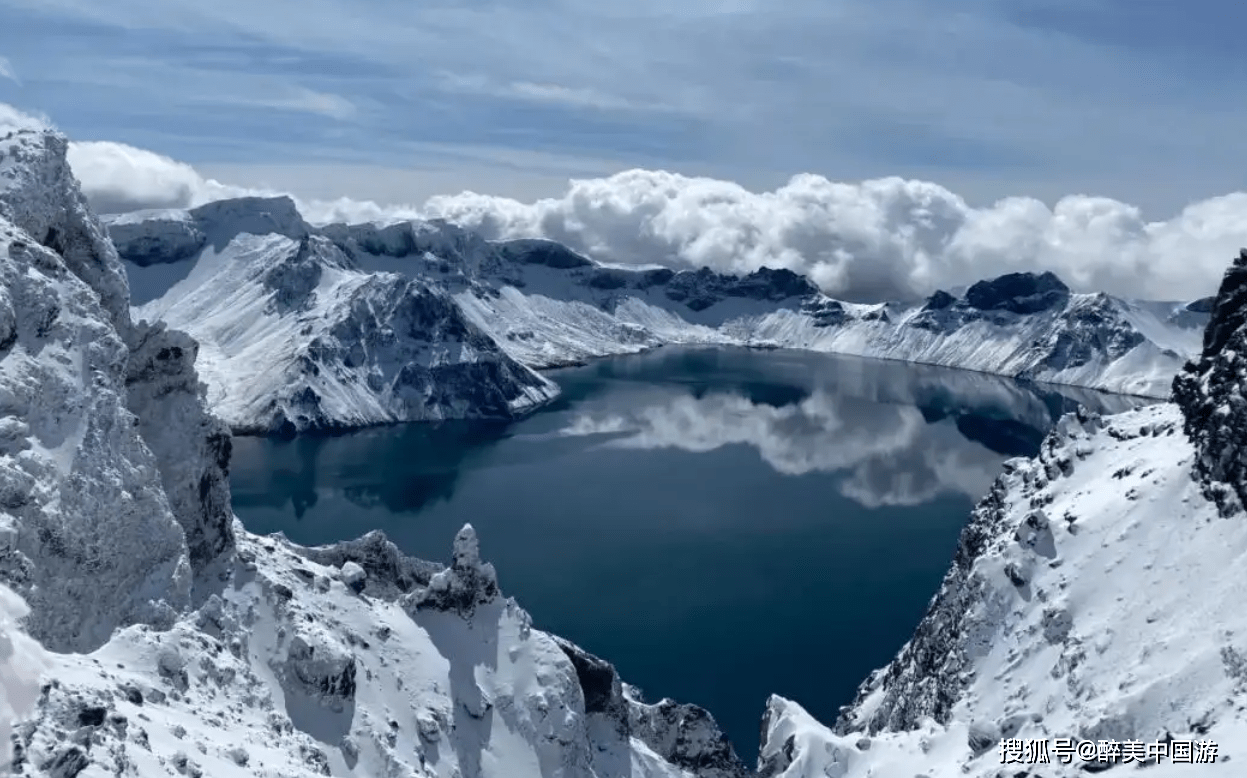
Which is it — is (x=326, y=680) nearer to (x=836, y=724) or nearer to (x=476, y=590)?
(x=476, y=590)

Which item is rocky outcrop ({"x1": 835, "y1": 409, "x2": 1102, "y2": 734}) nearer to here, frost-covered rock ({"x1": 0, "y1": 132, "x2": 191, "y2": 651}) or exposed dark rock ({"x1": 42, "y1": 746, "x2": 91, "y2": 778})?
frost-covered rock ({"x1": 0, "y1": 132, "x2": 191, "y2": 651})

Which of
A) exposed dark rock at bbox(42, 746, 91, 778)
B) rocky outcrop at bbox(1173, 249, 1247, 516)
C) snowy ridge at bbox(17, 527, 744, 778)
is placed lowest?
snowy ridge at bbox(17, 527, 744, 778)

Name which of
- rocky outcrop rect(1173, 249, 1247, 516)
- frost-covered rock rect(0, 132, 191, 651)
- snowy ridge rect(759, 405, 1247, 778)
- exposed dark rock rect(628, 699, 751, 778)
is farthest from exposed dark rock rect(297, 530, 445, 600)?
rocky outcrop rect(1173, 249, 1247, 516)

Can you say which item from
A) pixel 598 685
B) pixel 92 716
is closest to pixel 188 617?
pixel 92 716

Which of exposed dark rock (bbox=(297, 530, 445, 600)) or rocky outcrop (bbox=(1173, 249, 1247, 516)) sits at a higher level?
rocky outcrop (bbox=(1173, 249, 1247, 516))

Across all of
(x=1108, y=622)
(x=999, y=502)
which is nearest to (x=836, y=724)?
(x=999, y=502)

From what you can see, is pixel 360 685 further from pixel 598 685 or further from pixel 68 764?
pixel 68 764
